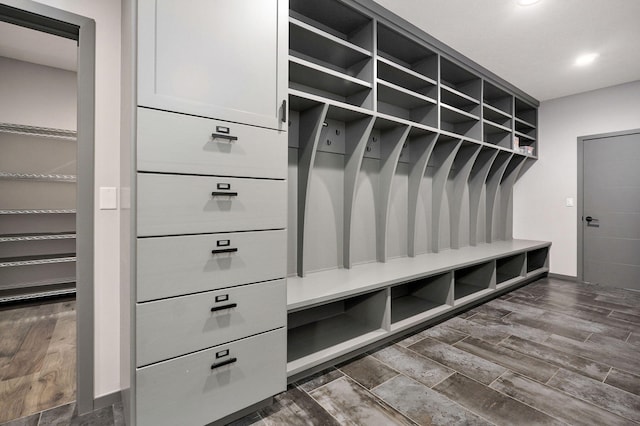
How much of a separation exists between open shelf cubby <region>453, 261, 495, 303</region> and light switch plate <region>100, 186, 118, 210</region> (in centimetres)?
327

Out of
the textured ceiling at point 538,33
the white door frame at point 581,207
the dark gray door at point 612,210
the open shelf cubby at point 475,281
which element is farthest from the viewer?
the white door frame at point 581,207

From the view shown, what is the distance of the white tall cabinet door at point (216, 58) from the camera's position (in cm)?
137

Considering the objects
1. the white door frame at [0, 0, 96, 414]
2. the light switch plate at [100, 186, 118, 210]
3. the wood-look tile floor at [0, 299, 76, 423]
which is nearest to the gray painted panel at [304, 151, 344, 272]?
the light switch plate at [100, 186, 118, 210]

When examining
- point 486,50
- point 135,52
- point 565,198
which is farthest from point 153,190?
point 565,198

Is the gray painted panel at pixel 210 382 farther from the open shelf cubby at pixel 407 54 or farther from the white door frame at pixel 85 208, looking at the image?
the open shelf cubby at pixel 407 54

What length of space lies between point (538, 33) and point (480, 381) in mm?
3032

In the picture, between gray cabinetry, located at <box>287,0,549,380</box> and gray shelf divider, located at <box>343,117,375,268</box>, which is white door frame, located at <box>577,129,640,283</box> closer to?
gray cabinetry, located at <box>287,0,549,380</box>

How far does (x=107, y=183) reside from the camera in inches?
71.1

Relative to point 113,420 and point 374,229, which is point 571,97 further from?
point 113,420

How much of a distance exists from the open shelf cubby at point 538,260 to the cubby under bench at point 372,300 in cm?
130

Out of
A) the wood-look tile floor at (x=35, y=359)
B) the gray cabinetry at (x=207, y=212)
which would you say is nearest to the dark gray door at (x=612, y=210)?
the gray cabinetry at (x=207, y=212)

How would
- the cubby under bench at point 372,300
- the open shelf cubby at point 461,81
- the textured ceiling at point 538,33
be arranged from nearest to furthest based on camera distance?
the cubby under bench at point 372,300 → the textured ceiling at point 538,33 → the open shelf cubby at point 461,81

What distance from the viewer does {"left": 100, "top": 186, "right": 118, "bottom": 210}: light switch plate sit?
5.88 feet

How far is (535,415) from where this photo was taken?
5.68ft
